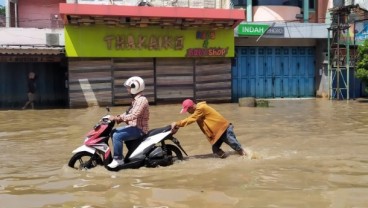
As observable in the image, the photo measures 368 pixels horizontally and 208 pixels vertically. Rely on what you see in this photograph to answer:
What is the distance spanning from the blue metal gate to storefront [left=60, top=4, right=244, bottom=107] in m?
1.21

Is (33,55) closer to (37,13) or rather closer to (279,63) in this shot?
(37,13)

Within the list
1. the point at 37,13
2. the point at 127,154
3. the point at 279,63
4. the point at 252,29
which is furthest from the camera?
the point at 279,63

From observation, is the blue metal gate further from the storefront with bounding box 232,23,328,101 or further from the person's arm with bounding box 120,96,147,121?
the person's arm with bounding box 120,96,147,121

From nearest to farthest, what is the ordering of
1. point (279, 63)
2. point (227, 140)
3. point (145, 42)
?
point (227, 140)
point (145, 42)
point (279, 63)

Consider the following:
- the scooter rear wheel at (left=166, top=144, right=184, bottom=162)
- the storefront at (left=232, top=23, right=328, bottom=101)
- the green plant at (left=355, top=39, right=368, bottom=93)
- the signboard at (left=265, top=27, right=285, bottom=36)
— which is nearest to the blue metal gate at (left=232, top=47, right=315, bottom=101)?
the storefront at (left=232, top=23, right=328, bottom=101)

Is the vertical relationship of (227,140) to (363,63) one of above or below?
below

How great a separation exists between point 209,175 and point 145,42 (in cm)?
1404

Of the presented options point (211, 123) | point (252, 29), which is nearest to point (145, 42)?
point (252, 29)

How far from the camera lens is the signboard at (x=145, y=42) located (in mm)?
19156

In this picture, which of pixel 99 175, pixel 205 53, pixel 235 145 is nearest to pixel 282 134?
pixel 235 145

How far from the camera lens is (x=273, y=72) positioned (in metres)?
22.9

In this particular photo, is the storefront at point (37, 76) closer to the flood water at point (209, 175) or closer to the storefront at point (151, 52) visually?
the storefront at point (151, 52)

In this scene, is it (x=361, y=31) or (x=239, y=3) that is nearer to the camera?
(x=239, y=3)

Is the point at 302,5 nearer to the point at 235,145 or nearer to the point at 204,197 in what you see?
the point at 235,145
